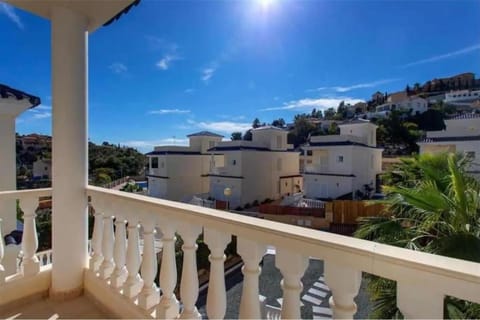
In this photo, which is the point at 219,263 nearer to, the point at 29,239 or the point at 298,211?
the point at 29,239

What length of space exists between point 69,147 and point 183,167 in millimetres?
15978

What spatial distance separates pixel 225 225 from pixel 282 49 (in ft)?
33.1

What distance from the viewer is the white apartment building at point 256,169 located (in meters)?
15.5

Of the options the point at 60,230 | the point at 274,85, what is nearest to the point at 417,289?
the point at 60,230

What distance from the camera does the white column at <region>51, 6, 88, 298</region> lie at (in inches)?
70.0

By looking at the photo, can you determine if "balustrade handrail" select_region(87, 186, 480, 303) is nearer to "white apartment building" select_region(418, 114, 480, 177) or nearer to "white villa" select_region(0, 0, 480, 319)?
"white villa" select_region(0, 0, 480, 319)

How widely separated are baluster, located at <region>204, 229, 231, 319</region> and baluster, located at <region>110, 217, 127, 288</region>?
2.50 feet

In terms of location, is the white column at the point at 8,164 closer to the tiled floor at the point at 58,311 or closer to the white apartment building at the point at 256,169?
the tiled floor at the point at 58,311

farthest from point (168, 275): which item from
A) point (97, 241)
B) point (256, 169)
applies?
point (256, 169)

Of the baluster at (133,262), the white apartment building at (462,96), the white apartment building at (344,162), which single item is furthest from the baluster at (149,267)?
the white apartment building at (462,96)

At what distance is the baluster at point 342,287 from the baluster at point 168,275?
727 millimetres

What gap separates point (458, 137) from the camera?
9.99 metres

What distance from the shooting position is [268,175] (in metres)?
17.0

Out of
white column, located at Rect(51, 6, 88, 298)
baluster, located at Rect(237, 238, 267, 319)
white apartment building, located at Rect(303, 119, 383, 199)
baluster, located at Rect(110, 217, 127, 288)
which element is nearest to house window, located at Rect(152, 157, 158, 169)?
white apartment building, located at Rect(303, 119, 383, 199)
